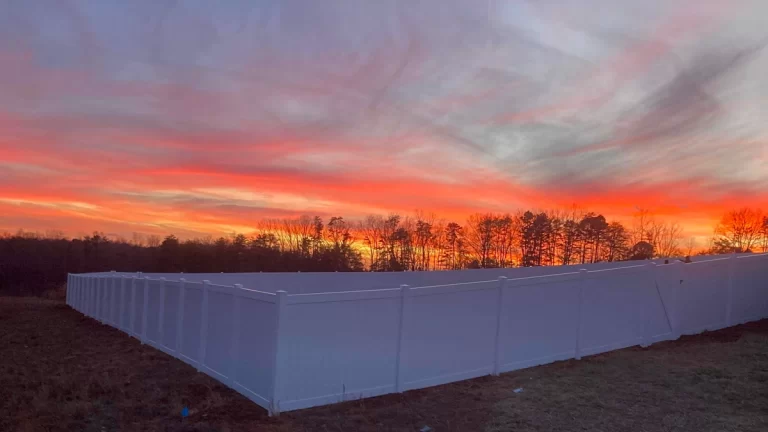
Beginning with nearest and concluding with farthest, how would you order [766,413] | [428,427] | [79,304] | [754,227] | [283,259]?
[428,427], [766,413], [79,304], [754,227], [283,259]

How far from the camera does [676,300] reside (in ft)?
43.2

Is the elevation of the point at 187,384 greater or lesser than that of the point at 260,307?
lesser

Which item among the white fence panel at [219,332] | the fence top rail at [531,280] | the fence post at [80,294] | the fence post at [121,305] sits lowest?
the fence post at [80,294]

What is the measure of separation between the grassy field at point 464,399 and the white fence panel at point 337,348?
9.7 inches

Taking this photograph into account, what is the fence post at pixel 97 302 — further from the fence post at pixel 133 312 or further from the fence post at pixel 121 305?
the fence post at pixel 133 312

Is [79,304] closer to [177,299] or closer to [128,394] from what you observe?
[177,299]

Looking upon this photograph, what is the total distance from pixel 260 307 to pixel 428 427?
275 centimetres

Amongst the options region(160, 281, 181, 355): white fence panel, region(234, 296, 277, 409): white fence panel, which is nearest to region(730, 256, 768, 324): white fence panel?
region(234, 296, 277, 409): white fence panel

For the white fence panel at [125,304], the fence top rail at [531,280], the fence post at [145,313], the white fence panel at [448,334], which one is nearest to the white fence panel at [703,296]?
the fence top rail at [531,280]

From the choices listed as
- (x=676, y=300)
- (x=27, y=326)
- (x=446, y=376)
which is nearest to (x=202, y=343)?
(x=446, y=376)

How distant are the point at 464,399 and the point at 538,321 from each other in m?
2.79

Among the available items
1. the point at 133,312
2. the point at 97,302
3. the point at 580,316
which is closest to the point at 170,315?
the point at 133,312

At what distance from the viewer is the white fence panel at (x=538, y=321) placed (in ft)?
32.4

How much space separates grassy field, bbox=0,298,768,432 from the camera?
23.0ft
